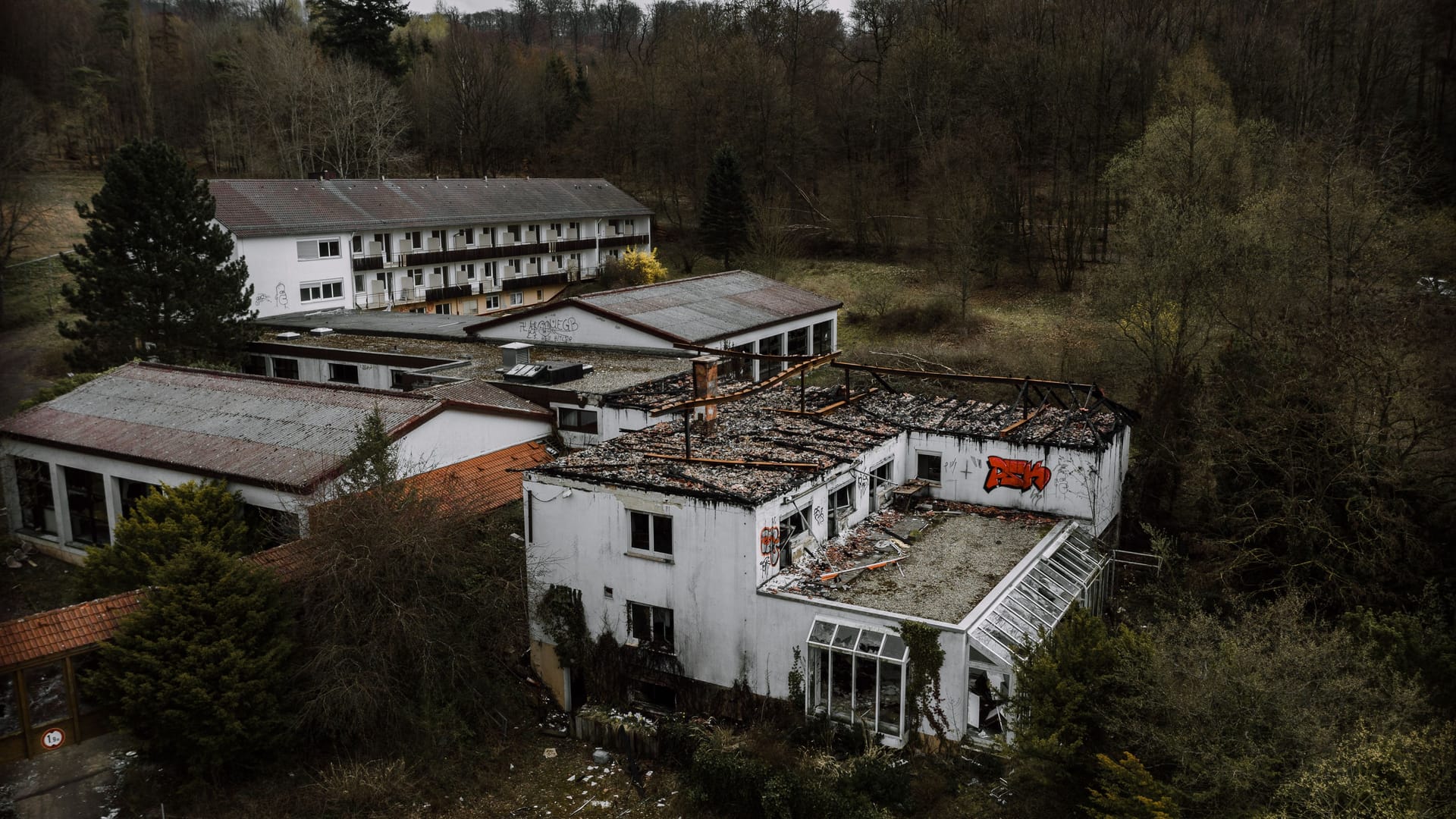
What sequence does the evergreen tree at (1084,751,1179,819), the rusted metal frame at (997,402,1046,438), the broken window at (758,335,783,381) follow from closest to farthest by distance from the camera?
the evergreen tree at (1084,751,1179,819) → the rusted metal frame at (997,402,1046,438) → the broken window at (758,335,783,381)

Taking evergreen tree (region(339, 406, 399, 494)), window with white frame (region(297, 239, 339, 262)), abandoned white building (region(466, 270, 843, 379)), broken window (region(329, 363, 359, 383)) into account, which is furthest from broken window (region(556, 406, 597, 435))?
window with white frame (region(297, 239, 339, 262))

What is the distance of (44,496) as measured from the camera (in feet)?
80.5

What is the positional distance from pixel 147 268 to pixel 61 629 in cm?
1933

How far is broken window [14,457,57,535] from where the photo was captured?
2442cm

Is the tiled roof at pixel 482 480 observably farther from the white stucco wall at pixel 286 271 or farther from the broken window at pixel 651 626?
the white stucco wall at pixel 286 271

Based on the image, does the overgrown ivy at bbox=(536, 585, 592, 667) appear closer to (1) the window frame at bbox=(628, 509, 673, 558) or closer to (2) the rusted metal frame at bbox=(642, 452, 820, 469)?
(1) the window frame at bbox=(628, 509, 673, 558)

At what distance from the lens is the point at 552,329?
34.5 m

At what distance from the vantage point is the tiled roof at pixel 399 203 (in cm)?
4075

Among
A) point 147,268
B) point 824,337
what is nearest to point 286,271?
point 147,268

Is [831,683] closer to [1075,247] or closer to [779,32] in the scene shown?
[1075,247]

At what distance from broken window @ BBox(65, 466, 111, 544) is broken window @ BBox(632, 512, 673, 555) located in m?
13.9

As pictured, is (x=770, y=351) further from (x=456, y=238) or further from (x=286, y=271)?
(x=456, y=238)

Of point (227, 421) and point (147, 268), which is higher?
point (147, 268)

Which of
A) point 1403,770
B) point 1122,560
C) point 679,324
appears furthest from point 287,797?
point 679,324
